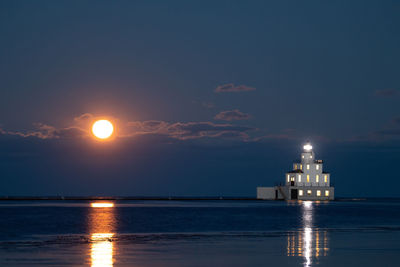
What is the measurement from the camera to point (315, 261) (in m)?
31.3

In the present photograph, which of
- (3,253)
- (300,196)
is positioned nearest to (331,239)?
(3,253)

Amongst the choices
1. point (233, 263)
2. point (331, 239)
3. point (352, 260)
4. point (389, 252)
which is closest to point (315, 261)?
point (352, 260)

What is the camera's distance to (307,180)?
509ft

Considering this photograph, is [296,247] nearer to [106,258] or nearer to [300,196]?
[106,258]

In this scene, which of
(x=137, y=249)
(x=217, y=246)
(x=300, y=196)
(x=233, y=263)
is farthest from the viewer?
(x=300, y=196)

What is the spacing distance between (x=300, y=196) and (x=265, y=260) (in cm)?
12426

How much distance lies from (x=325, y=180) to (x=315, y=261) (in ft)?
420

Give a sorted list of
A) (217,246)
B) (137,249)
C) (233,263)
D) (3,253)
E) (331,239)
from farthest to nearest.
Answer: (331,239)
(217,246)
(137,249)
(3,253)
(233,263)

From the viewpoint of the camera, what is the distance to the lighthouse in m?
154

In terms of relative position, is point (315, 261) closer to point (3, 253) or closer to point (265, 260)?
point (265, 260)

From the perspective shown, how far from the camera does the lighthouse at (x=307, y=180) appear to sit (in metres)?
154

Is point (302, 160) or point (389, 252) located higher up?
point (302, 160)

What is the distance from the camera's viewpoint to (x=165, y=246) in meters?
39.7

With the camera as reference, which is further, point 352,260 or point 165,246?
point 165,246
